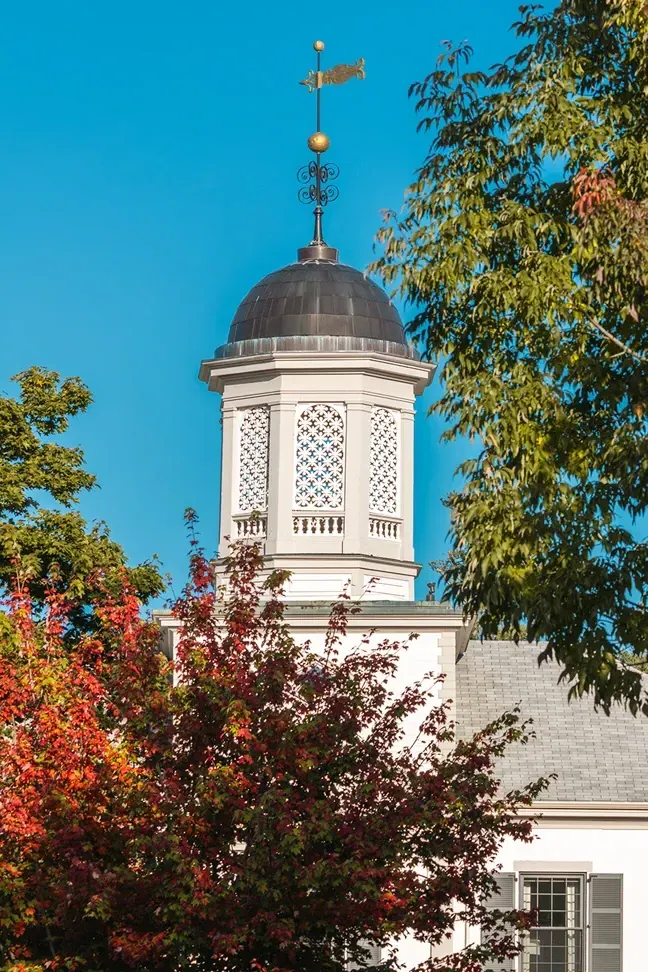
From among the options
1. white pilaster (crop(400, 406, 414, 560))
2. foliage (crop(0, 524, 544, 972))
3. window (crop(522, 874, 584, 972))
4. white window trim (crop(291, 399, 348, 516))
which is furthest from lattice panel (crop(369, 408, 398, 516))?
foliage (crop(0, 524, 544, 972))

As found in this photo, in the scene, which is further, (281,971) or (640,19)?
(281,971)

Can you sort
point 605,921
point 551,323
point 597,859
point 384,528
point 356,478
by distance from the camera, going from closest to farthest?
point 551,323 → point 605,921 → point 597,859 → point 356,478 → point 384,528

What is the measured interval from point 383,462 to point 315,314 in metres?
2.58

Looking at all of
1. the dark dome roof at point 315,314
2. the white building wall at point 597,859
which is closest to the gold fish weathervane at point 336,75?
the dark dome roof at point 315,314

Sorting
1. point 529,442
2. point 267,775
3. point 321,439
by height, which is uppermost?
point 321,439

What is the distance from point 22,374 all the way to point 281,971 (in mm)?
16524

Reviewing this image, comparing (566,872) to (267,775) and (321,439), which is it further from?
(267,775)

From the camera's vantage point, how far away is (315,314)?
101 ft

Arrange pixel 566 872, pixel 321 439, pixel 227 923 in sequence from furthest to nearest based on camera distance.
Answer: pixel 321 439, pixel 566 872, pixel 227 923

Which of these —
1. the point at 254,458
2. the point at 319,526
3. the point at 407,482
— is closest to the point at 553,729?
the point at 407,482

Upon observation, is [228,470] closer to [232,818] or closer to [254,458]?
[254,458]

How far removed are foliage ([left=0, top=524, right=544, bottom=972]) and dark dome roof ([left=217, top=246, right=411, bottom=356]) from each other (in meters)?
11.6

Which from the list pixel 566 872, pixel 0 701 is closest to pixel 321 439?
pixel 566 872

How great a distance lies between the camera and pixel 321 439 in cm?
3022
